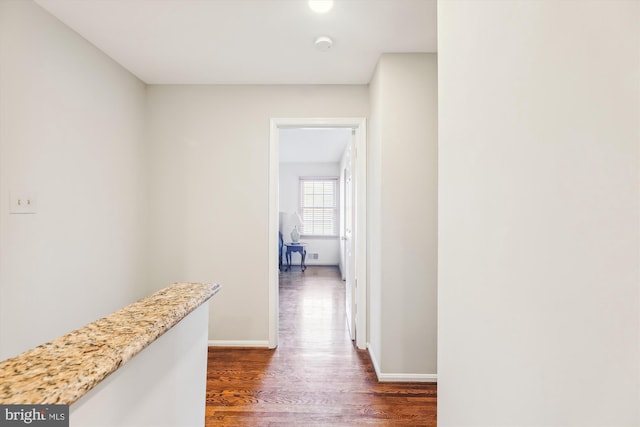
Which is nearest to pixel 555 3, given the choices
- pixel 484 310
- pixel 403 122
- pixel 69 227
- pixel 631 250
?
pixel 631 250

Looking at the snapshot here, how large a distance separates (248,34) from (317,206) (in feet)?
18.3

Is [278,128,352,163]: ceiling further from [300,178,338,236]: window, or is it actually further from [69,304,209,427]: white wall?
[69,304,209,427]: white wall

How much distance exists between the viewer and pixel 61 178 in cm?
203

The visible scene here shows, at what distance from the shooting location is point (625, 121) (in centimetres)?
44

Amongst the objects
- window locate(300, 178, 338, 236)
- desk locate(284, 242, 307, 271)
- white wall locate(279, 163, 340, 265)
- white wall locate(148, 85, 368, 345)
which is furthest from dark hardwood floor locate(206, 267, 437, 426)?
window locate(300, 178, 338, 236)

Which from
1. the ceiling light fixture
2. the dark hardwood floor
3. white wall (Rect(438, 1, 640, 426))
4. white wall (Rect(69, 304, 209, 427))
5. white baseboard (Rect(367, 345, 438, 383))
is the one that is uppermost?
the ceiling light fixture

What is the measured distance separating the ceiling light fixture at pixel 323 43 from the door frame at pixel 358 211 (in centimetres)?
73

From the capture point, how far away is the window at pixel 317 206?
7566 mm

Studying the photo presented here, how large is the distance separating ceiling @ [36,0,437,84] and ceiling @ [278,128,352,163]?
56.7 inches

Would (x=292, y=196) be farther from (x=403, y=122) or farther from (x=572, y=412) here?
(x=572, y=412)

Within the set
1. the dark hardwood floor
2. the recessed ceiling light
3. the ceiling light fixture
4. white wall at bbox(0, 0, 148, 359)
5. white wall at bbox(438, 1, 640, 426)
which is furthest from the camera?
the ceiling light fixture

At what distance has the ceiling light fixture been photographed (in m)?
2.16

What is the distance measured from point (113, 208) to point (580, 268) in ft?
9.67

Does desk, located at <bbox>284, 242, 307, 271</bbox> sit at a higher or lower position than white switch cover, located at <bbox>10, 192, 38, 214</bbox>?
lower
